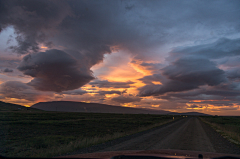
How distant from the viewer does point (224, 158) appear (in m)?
2.93

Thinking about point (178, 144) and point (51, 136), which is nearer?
point (178, 144)

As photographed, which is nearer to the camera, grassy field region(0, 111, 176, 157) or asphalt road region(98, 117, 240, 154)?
grassy field region(0, 111, 176, 157)

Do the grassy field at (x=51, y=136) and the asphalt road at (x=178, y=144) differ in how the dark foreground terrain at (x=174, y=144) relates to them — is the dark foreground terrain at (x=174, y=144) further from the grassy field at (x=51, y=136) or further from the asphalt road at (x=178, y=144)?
the grassy field at (x=51, y=136)

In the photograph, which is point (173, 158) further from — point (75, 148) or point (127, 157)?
point (75, 148)

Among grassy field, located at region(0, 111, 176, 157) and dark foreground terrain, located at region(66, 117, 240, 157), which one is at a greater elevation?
dark foreground terrain, located at region(66, 117, 240, 157)

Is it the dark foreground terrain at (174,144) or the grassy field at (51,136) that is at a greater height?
the dark foreground terrain at (174,144)

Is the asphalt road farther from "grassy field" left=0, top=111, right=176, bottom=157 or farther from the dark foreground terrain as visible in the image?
"grassy field" left=0, top=111, right=176, bottom=157

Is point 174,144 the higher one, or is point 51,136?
point 174,144

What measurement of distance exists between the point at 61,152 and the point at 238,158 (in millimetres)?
10089

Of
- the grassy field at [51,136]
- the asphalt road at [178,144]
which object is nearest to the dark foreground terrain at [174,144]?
the asphalt road at [178,144]

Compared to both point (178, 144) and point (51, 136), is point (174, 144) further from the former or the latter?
point (51, 136)

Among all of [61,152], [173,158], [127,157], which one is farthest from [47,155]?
[173,158]

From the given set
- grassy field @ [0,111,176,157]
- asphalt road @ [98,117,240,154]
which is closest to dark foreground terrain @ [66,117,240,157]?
asphalt road @ [98,117,240,154]

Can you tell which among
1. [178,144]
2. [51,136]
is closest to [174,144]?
[178,144]
